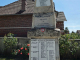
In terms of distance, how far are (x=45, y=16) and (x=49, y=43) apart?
914mm

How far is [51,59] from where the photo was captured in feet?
9.71

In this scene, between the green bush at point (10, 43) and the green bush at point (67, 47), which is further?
the green bush at point (10, 43)

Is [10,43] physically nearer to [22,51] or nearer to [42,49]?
[22,51]

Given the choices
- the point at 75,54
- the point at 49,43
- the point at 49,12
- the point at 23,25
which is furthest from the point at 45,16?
the point at 23,25

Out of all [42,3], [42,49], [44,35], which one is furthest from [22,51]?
[42,3]

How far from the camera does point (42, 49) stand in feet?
9.93

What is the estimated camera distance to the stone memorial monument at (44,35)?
2.96m

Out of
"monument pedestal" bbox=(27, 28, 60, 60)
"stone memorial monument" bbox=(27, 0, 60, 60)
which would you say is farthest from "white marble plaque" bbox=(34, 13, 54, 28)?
"monument pedestal" bbox=(27, 28, 60, 60)

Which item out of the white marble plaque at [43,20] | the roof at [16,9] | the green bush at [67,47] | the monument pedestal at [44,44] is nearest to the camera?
the monument pedestal at [44,44]

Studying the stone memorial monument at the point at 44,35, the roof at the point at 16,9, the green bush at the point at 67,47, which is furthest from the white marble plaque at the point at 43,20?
the roof at the point at 16,9

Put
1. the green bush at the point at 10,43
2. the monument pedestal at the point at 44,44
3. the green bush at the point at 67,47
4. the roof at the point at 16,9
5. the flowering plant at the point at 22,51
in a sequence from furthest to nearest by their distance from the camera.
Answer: the roof at the point at 16,9 → the green bush at the point at 10,43 → the flowering plant at the point at 22,51 → the green bush at the point at 67,47 → the monument pedestal at the point at 44,44

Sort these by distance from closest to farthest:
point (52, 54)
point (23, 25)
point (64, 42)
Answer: point (52, 54)
point (64, 42)
point (23, 25)

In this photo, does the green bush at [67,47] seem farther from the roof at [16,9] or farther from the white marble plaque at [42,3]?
the roof at [16,9]

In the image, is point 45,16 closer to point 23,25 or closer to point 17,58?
point 17,58
